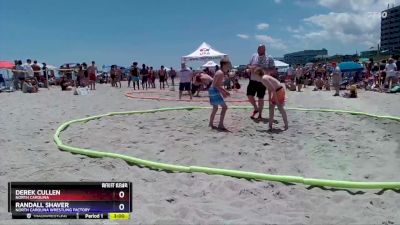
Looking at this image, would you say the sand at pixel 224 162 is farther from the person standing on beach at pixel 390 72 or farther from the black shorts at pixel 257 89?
the person standing on beach at pixel 390 72

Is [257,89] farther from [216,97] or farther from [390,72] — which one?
[390,72]

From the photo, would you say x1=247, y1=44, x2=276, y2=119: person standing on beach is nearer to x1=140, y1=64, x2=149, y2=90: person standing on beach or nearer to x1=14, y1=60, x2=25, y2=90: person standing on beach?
x1=14, y1=60, x2=25, y2=90: person standing on beach

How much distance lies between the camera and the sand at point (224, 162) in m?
3.81

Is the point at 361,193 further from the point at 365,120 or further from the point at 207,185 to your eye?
the point at 365,120

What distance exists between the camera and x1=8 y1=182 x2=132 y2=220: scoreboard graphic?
3.54 meters

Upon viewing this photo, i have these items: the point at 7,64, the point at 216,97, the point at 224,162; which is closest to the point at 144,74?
the point at 7,64

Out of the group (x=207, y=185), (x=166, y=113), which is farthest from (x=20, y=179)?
(x=166, y=113)

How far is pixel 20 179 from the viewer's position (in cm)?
457

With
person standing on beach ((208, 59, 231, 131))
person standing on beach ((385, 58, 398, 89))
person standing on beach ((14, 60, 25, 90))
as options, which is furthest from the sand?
person standing on beach ((14, 60, 25, 90))

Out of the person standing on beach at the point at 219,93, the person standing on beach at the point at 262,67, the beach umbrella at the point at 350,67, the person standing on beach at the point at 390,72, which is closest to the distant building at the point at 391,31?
the beach umbrella at the point at 350,67

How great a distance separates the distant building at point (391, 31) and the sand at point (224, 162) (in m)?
37.2

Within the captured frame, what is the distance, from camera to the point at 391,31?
44.4 meters

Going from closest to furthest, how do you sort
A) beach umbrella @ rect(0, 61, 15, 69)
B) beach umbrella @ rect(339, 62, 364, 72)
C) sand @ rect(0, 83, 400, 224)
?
sand @ rect(0, 83, 400, 224) → beach umbrella @ rect(339, 62, 364, 72) → beach umbrella @ rect(0, 61, 15, 69)

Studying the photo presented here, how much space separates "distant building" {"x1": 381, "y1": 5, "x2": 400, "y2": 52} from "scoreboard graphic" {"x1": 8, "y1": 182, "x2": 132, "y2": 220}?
136 feet
